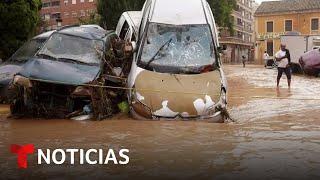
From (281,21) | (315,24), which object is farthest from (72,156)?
(281,21)

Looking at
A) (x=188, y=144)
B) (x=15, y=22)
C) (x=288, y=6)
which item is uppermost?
(x=288, y=6)

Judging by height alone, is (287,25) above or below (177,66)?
above

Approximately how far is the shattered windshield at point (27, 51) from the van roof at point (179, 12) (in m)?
3.76

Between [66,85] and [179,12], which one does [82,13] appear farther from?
[66,85]

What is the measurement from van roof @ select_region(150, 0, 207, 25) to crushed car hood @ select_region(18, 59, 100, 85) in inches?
81.7

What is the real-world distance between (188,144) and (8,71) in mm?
6892

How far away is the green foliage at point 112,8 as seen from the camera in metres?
26.2

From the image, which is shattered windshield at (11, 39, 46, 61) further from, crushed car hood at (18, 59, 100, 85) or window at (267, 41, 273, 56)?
window at (267, 41, 273, 56)

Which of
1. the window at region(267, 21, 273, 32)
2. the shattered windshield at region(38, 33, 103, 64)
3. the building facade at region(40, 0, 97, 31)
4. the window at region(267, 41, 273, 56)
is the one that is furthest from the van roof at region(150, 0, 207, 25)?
the building facade at region(40, 0, 97, 31)

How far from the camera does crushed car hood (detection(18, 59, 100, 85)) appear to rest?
941 cm

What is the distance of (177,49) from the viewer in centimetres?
1060

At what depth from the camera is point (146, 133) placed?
8.13m

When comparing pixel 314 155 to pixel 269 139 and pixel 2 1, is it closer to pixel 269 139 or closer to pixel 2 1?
pixel 269 139

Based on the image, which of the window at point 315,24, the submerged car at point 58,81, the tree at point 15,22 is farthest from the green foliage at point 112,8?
the window at point 315,24
